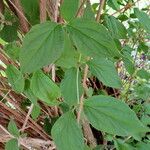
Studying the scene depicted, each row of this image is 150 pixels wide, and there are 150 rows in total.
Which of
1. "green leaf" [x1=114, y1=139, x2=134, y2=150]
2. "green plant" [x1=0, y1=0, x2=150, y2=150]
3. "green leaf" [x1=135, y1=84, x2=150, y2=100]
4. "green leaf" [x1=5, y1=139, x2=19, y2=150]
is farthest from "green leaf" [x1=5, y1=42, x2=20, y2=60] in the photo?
"green leaf" [x1=135, y1=84, x2=150, y2=100]

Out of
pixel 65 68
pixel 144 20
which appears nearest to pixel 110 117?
pixel 65 68

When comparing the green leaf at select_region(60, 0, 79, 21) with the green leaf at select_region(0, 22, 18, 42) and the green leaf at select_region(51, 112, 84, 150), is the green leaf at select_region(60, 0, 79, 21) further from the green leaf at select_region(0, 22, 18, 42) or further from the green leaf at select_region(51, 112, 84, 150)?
the green leaf at select_region(0, 22, 18, 42)

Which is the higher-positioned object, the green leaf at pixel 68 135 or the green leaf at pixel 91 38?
the green leaf at pixel 91 38

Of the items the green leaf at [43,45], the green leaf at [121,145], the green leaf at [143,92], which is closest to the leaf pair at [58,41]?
the green leaf at [43,45]

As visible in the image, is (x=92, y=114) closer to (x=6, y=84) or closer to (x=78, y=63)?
(x=78, y=63)

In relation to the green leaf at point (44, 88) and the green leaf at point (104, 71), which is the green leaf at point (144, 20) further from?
the green leaf at point (44, 88)

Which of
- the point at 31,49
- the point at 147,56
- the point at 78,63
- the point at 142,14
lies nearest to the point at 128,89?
the point at 147,56

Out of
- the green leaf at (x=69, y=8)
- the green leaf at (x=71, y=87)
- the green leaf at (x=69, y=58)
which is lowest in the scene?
the green leaf at (x=71, y=87)

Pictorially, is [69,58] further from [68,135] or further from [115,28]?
[115,28]
